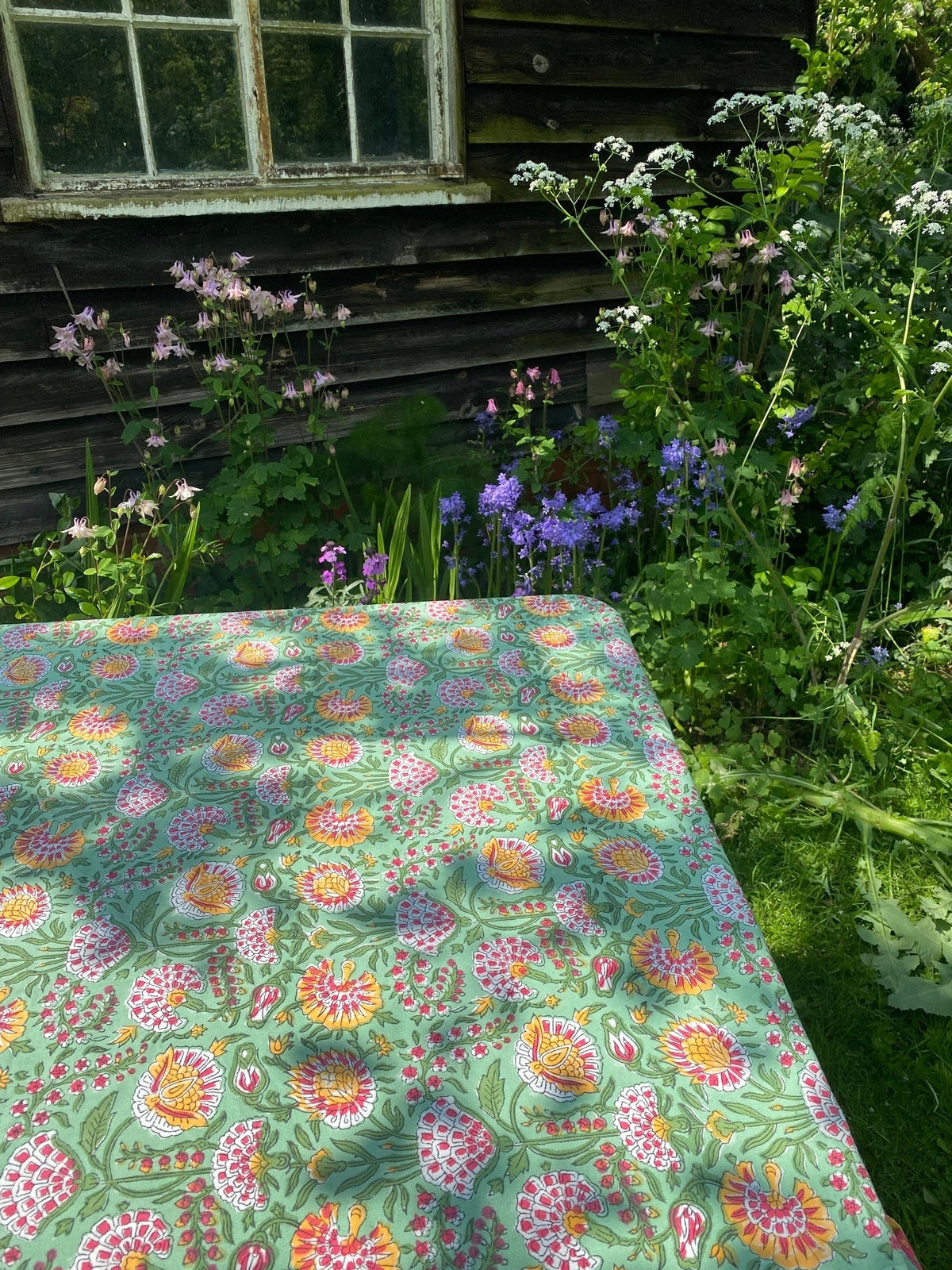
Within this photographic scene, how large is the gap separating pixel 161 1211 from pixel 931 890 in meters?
1.80

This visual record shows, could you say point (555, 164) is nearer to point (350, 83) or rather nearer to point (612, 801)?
point (350, 83)

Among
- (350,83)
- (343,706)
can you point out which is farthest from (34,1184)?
(350,83)

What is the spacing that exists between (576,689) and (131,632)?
64 cm

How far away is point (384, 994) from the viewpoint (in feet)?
2.75

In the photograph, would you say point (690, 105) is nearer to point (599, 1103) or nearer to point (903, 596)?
point (903, 596)

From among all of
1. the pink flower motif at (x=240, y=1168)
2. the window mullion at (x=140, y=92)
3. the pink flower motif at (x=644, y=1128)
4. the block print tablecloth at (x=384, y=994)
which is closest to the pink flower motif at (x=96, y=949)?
the block print tablecloth at (x=384, y=994)

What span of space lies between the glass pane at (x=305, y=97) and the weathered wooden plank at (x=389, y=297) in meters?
0.37

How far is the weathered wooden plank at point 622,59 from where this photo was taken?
302 cm

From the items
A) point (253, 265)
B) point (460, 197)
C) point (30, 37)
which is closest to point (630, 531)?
point (460, 197)

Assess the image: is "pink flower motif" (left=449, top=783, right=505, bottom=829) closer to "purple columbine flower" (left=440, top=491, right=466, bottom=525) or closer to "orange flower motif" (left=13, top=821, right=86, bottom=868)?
"orange flower motif" (left=13, top=821, right=86, bottom=868)

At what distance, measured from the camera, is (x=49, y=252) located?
257 cm

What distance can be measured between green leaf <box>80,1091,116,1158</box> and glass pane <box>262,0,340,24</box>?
115 inches

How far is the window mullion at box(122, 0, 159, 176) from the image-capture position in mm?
2545

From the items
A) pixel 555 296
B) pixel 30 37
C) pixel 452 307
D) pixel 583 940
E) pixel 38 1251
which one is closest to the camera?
pixel 38 1251
